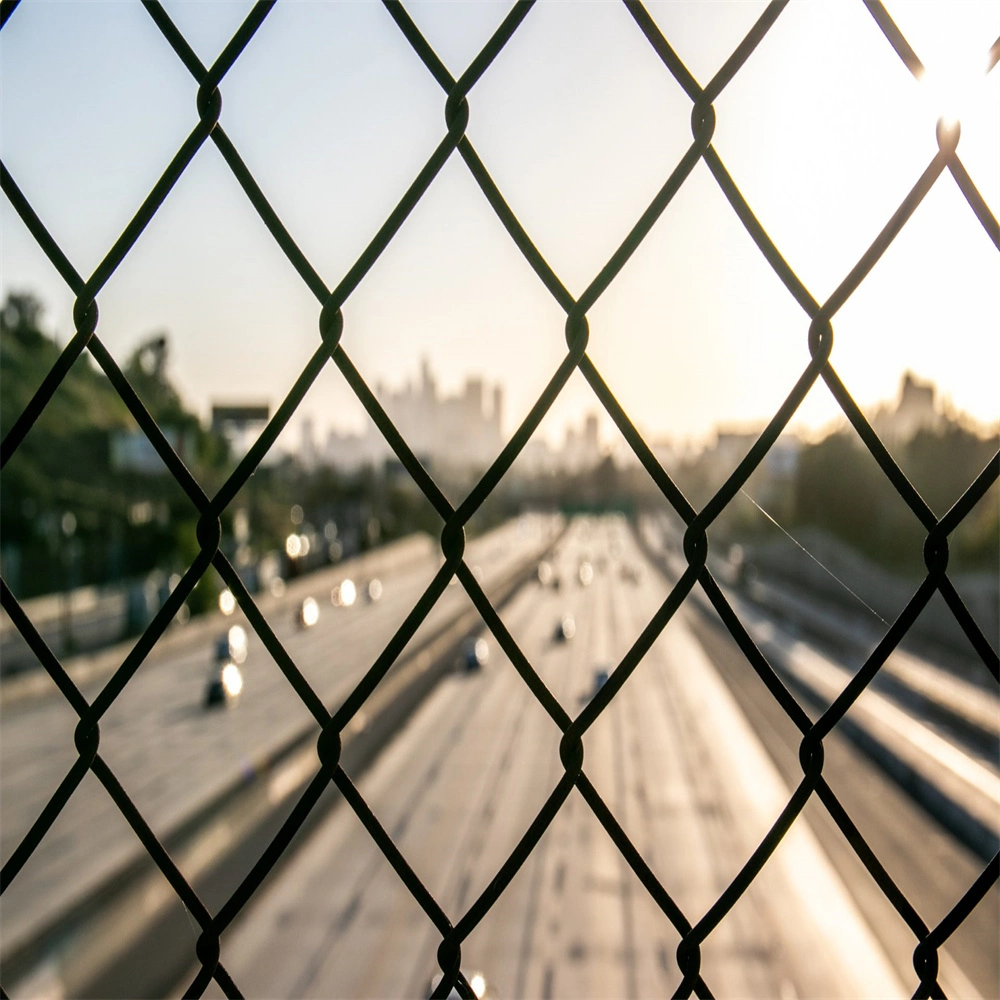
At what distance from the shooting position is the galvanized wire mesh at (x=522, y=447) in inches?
27.5

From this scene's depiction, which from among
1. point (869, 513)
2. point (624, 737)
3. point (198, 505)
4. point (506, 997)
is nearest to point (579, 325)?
point (198, 505)

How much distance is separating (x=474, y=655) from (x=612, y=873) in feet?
41.2

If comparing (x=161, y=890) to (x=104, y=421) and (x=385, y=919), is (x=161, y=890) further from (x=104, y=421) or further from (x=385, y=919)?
(x=104, y=421)

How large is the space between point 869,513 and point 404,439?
6.99 m

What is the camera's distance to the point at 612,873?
12922 mm

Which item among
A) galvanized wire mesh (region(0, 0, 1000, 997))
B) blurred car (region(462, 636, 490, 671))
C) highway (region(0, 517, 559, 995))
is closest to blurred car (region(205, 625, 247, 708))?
highway (region(0, 517, 559, 995))

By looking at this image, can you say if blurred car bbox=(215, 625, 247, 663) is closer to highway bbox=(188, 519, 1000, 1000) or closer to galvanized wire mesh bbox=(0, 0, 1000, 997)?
highway bbox=(188, 519, 1000, 1000)

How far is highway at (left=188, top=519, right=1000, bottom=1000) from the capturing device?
10438 millimetres

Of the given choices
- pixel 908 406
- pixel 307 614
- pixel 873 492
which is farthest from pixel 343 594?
pixel 908 406

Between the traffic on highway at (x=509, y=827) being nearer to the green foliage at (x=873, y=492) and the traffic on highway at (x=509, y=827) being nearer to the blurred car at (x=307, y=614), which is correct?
the blurred car at (x=307, y=614)

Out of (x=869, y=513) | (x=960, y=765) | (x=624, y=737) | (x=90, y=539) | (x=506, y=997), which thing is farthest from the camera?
(x=90, y=539)

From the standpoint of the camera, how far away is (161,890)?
11250 millimetres

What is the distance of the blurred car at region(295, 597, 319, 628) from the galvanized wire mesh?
23887 millimetres

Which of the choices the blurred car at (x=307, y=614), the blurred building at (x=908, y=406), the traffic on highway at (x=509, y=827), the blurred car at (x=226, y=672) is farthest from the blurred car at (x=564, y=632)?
the blurred building at (x=908, y=406)
